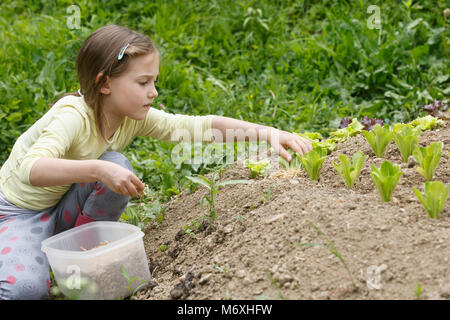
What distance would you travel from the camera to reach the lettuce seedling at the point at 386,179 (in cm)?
193

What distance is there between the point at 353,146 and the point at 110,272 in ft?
4.89

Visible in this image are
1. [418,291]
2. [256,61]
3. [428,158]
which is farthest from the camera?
[256,61]

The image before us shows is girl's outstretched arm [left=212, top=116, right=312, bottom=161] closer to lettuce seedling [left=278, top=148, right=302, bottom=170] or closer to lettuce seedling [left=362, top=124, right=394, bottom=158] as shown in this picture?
lettuce seedling [left=278, top=148, right=302, bottom=170]

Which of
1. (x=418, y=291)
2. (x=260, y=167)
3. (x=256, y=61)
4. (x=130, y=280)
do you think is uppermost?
(x=256, y=61)

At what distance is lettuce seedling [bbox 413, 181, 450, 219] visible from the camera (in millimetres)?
A: 1780

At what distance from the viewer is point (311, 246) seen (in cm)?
181

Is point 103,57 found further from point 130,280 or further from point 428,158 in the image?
point 428,158

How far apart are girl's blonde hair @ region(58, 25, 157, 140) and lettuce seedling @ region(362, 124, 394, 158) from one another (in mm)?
1120

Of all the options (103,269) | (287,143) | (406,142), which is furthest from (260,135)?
(103,269)

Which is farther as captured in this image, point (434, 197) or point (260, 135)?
point (260, 135)

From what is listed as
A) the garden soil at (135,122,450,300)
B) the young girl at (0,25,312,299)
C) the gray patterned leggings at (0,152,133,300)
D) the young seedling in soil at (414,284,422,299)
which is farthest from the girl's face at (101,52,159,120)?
the young seedling in soil at (414,284,422,299)

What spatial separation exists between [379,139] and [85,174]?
1362 millimetres

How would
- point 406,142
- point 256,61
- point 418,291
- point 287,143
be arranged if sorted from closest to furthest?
point 418,291 → point 406,142 → point 287,143 → point 256,61

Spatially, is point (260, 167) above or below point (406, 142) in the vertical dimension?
Result: below
